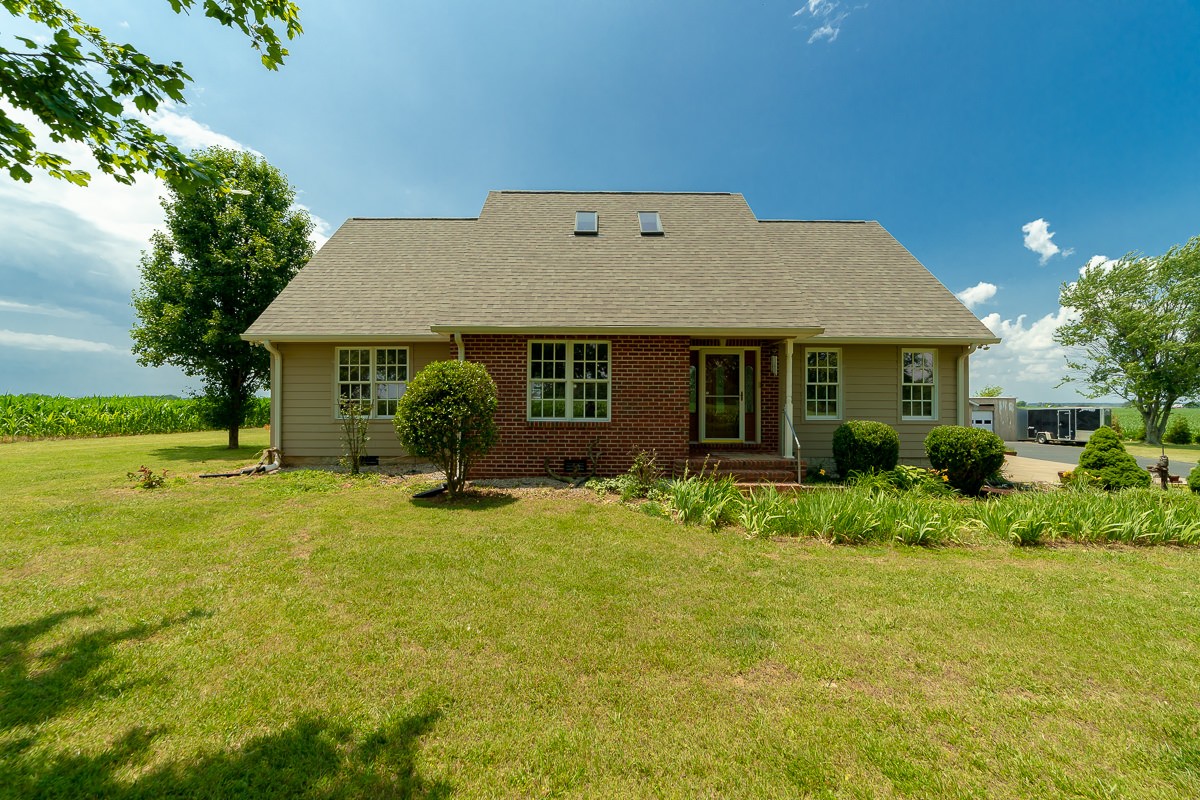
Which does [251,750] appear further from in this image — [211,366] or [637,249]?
[211,366]

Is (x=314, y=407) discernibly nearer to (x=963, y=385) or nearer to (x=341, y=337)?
(x=341, y=337)

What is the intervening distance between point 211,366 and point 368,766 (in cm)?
1658

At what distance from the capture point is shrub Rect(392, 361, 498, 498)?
739 cm

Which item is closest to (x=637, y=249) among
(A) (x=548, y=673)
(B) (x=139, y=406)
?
(A) (x=548, y=673)

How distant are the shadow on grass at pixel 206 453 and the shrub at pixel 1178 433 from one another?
39.1 metres

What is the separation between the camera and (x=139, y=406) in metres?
21.0

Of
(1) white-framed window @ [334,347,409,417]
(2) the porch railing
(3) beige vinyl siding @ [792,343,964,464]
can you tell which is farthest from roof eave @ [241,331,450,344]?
(3) beige vinyl siding @ [792,343,964,464]

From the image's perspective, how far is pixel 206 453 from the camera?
45.1 feet

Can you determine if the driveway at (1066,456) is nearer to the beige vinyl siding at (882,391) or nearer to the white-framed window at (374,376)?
the beige vinyl siding at (882,391)

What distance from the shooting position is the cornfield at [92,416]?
17.4 meters

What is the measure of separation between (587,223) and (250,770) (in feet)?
39.0

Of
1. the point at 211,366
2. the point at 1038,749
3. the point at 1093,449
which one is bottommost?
the point at 1038,749

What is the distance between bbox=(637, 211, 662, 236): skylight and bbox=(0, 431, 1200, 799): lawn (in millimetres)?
8667

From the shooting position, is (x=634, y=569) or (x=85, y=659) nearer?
(x=85, y=659)
